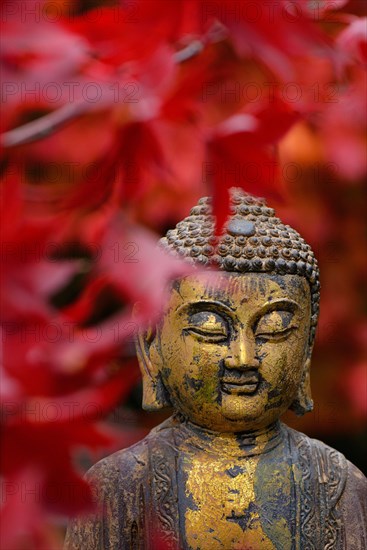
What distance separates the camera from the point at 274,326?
7.63 feet

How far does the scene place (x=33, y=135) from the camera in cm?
181

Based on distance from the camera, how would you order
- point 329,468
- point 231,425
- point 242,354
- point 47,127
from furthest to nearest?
point 329,468 → point 231,425 → point 242,354 → point 47,127

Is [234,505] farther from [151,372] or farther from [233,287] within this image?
[233,287]

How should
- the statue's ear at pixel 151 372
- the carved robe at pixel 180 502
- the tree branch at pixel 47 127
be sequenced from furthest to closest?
the statue's ear at pixel 151 372, the carved robe at pixel 180 502, the tree branch at pixel 47 127

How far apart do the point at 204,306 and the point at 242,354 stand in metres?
0.17

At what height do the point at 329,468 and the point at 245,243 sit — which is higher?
the point at 245,243

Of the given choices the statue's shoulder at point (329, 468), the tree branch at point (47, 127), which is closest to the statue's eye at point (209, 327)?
the statue's shoulder at point (329, 468)

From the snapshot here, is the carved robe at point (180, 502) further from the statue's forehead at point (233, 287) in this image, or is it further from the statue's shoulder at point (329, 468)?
the statue's forehead at point (233, 287)

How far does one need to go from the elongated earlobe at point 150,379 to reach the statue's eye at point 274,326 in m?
0.34

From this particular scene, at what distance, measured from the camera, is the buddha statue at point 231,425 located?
7.59 feet

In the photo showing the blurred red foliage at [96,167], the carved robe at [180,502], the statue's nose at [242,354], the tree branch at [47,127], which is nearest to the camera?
the blurred red foliage at [96,167]

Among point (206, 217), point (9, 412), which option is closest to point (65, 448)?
point (9, 412)

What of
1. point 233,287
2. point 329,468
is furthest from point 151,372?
point 329,468

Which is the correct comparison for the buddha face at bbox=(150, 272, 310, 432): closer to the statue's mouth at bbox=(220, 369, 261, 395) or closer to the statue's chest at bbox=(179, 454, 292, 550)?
the statue's mouth at bbox=(220, 369, 261, 395)
